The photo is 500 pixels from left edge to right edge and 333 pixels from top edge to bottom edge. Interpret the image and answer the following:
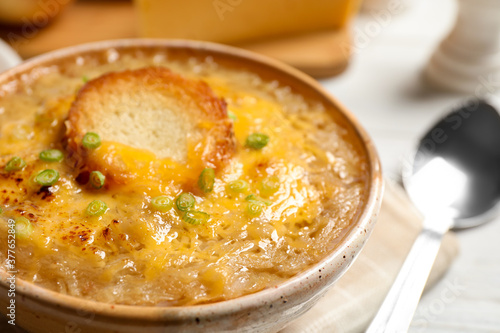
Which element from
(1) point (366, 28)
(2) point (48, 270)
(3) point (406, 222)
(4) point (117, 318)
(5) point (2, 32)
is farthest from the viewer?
(1) point (366, 28)

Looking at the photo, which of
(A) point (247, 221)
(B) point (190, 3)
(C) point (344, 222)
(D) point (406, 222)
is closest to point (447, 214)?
(D) point (406, 222)

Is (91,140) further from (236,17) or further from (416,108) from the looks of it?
(416,108)

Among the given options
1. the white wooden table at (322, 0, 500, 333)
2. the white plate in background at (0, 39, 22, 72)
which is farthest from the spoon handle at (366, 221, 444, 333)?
the white plate in background at (0, 39, 22, 72)

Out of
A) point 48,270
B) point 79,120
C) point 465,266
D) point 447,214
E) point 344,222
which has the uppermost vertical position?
point 79,120

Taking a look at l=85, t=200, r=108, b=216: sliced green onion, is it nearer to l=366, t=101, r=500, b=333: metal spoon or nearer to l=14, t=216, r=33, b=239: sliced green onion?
l=14, t=216, r=33, b=239: sliced green onion

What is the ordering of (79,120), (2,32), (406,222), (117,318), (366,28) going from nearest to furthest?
(117,318) → (79,120) → (406,222) → (2,32) → (366,28)

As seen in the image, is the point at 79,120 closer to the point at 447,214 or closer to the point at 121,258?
the point at 121,258
